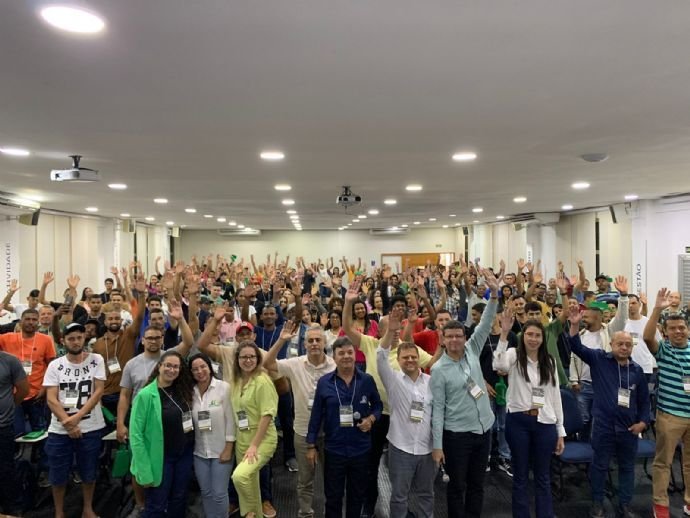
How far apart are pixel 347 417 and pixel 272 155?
3.27m

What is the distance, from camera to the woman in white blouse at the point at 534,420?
138 inches

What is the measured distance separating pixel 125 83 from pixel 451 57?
206cm

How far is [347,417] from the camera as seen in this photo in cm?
329

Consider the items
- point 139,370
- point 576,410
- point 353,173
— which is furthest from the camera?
point 353,173

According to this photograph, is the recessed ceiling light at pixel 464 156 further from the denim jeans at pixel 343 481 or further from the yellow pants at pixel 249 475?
the yellow pants at pixel 249 475

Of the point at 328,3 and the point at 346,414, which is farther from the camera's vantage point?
the point at 346,414

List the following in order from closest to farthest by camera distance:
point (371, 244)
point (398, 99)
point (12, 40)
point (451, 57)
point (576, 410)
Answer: point (12, 40) → point (451, 57) → point (398, 99) → point (576, 410) → point (371, 244)

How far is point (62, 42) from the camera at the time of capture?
101 inches

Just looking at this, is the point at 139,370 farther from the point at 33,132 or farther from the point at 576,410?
the point at 576,410

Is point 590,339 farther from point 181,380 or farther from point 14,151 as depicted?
point 14,151

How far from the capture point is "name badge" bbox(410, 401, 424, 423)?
331 centimetres

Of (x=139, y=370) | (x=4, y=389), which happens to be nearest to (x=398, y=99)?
(x=139, y=370)

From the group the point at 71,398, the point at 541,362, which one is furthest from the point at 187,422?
the point at 541,362

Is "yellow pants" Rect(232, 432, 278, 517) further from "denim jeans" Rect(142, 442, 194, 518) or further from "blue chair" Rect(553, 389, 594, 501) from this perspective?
"blue chair" Rect(553, 389, 594, 501)
